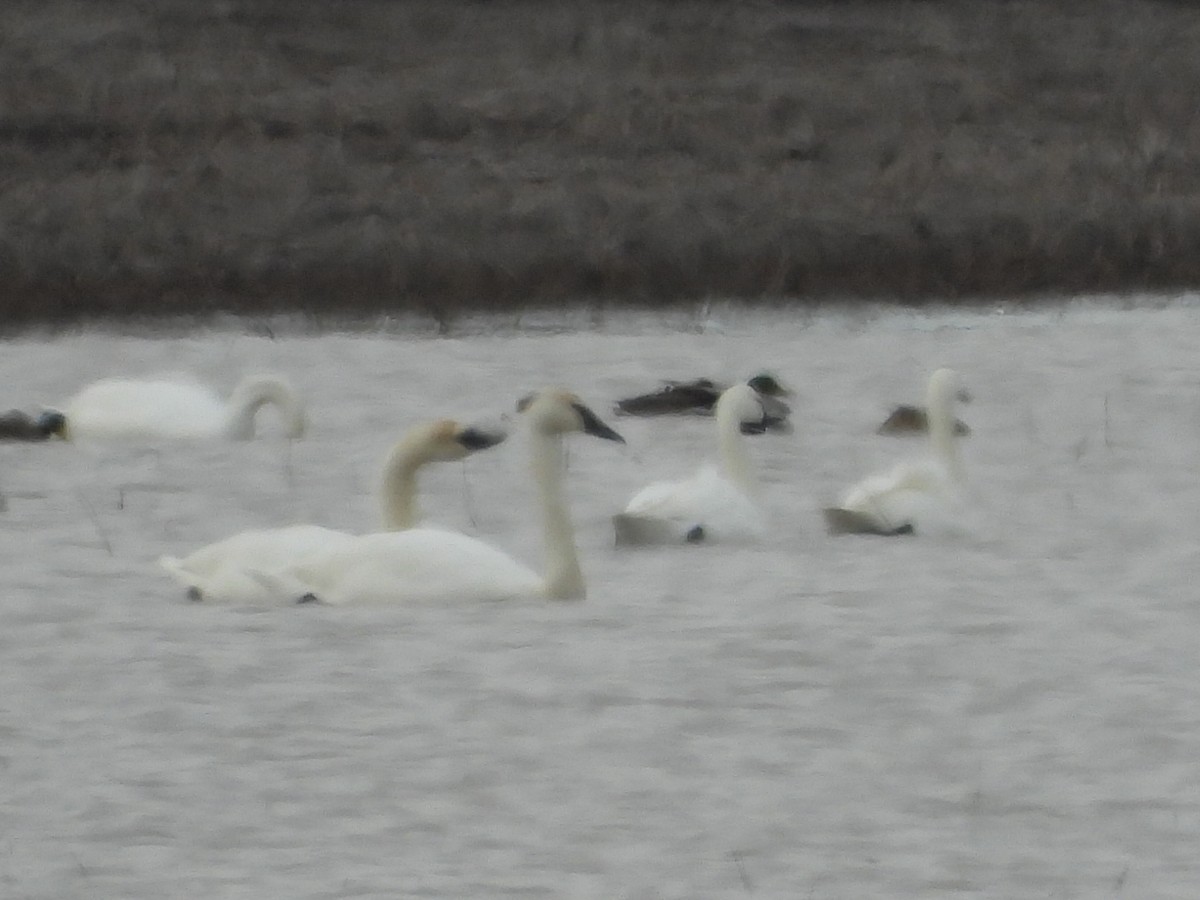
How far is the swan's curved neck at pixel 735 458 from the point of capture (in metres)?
10.6

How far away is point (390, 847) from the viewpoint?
6117 millimetres

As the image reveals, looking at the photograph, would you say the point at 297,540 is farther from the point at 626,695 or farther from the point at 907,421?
the point at 907,421

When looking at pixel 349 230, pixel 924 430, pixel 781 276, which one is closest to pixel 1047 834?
pixel 924 430

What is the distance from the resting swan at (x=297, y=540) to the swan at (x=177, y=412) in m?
3.60

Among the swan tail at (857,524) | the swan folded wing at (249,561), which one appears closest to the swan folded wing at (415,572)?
the swan folded wing at (249,561)

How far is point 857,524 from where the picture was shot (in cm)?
1020

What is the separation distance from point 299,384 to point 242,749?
8.62 metres

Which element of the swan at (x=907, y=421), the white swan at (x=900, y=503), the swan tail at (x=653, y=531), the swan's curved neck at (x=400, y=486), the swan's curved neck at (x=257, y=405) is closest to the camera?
the swan's curved neck at (x=400, y=486)

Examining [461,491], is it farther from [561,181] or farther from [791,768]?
[561,181]

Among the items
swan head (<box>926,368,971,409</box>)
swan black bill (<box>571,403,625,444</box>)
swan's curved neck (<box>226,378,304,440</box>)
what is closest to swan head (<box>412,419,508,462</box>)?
swan black bill (<box>571,403,625,444</box>)

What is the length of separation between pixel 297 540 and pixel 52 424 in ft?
15.3

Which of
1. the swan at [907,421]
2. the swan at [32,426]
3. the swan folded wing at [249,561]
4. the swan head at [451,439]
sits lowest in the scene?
the swan at [32,426]

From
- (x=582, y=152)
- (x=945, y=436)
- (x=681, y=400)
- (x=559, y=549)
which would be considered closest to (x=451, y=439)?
(x=559, y=549)

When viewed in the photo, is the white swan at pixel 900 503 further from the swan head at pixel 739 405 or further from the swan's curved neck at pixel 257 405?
the swan's curved neck at pixel 257 405
